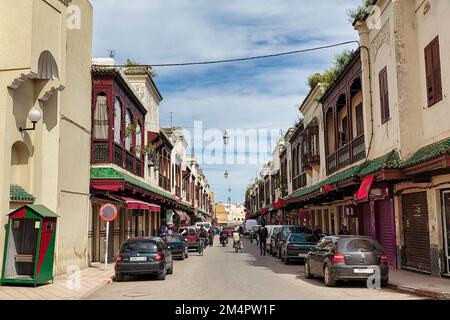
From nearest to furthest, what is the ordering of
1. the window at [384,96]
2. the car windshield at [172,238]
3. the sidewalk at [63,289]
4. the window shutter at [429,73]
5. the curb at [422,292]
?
the curb at [422,292], the sidewalk at [63,289], the window shutter at [429,73], the window at [384,96], the car windshield at [172,238]

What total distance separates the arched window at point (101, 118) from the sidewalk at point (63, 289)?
26.8ft

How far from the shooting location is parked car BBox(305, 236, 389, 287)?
1443 cm

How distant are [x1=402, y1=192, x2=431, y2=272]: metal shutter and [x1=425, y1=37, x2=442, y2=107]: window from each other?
3.35m

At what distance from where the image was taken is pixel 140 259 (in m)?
17.0

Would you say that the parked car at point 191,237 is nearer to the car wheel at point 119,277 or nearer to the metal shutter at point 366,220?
the metal shutter at point 366,220

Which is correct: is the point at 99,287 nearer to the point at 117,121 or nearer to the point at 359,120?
the point at 117,121

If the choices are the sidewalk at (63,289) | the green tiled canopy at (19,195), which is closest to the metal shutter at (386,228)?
the sidewalk at (63,289)

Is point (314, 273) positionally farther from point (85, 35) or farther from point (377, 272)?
point (85, 35)

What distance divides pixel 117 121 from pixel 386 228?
565 inches

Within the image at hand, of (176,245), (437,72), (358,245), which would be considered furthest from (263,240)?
(437,72)

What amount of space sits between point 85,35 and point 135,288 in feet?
38.8

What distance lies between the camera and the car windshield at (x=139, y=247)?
17.3 metres

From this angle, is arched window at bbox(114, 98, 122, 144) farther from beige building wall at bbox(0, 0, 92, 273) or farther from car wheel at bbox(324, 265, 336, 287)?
car wheel at bbox(324, 265, 336, 287)

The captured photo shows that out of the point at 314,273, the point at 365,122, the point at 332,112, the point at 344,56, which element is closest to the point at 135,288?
the point at 314,273
